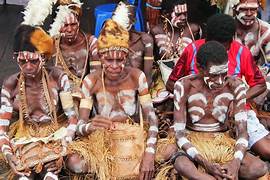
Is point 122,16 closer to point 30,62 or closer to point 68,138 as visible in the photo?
point 30,62

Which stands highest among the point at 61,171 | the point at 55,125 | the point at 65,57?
the point at 65,57

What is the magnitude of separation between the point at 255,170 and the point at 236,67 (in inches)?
41.1

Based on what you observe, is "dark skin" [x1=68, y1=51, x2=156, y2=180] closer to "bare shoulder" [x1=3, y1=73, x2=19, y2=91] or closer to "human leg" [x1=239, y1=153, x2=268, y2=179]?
"bare shoulder" [x1=3, y1=73, x2=19, y2=91]

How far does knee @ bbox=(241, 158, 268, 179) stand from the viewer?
4.98 meters

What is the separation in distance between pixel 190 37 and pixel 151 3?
25.9 inches

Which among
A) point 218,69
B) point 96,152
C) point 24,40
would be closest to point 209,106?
point 218,69

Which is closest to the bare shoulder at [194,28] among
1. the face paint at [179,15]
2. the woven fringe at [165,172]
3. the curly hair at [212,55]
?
the face paint at [179,15]

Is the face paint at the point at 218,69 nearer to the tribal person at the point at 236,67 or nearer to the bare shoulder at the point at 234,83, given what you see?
the bare shoulder at the point at 234,83

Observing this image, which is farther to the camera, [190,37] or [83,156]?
[190,37]

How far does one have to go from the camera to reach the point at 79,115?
537 cm

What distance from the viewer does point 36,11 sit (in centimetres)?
557

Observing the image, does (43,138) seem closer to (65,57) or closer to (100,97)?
A: (100,97)

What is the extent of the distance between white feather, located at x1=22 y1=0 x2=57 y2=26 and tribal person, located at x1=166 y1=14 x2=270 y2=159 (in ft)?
4.35

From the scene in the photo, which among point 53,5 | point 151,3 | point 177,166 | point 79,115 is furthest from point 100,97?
point 151,3
